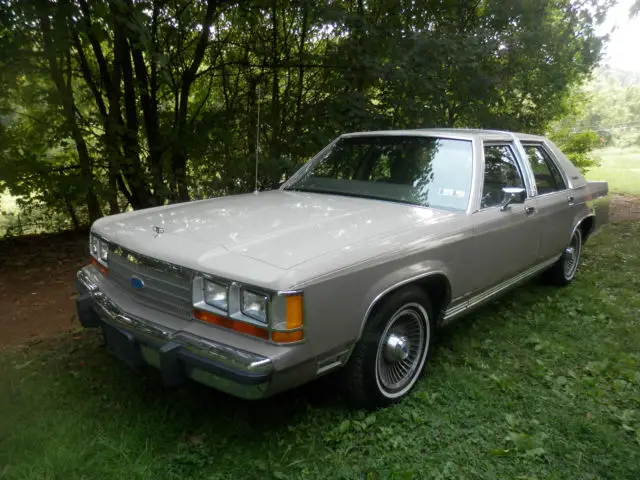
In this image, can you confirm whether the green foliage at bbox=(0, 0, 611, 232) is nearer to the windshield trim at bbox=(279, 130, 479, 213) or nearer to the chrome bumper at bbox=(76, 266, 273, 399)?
the windshield trim at bbox=(279, 130, 479, 213)

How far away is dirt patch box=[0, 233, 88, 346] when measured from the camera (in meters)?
4.09

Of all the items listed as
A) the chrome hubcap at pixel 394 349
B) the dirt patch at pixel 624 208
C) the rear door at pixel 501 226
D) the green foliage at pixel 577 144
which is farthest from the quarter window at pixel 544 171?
the green foliage at pixel 577 144

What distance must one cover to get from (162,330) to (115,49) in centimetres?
557

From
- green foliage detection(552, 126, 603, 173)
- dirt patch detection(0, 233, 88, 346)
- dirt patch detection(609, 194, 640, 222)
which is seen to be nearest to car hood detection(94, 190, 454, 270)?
dirt patch detection(0, 233, 88, 346)

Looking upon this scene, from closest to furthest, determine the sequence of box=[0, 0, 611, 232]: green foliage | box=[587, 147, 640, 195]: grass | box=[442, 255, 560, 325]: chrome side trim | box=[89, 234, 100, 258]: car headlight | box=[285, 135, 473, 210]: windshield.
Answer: box=[89, 234, 100, 258]: car headlight
box=[442, 255, 560, 325]: chrome side trim
box=[285, 135, 473, 210]: windshield
box=[0, 0, 611, 232]: green foliage
box=[587, 147, 640, 195]: grass

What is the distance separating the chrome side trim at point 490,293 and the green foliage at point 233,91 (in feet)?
9.55

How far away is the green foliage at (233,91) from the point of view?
240 inches

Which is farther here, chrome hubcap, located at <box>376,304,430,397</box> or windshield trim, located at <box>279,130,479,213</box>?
windshield trim, located at <box>279,130,479,213</box>

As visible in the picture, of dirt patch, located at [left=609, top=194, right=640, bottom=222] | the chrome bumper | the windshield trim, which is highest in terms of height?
the windshield trim

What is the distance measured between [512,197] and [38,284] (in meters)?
4.82

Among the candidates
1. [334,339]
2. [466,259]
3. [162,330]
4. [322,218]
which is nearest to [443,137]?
[466,259]

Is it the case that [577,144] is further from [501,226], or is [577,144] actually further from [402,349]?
[402,349]

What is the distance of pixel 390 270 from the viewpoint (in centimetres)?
256

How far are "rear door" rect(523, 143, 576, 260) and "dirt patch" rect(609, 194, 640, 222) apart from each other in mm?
5617
